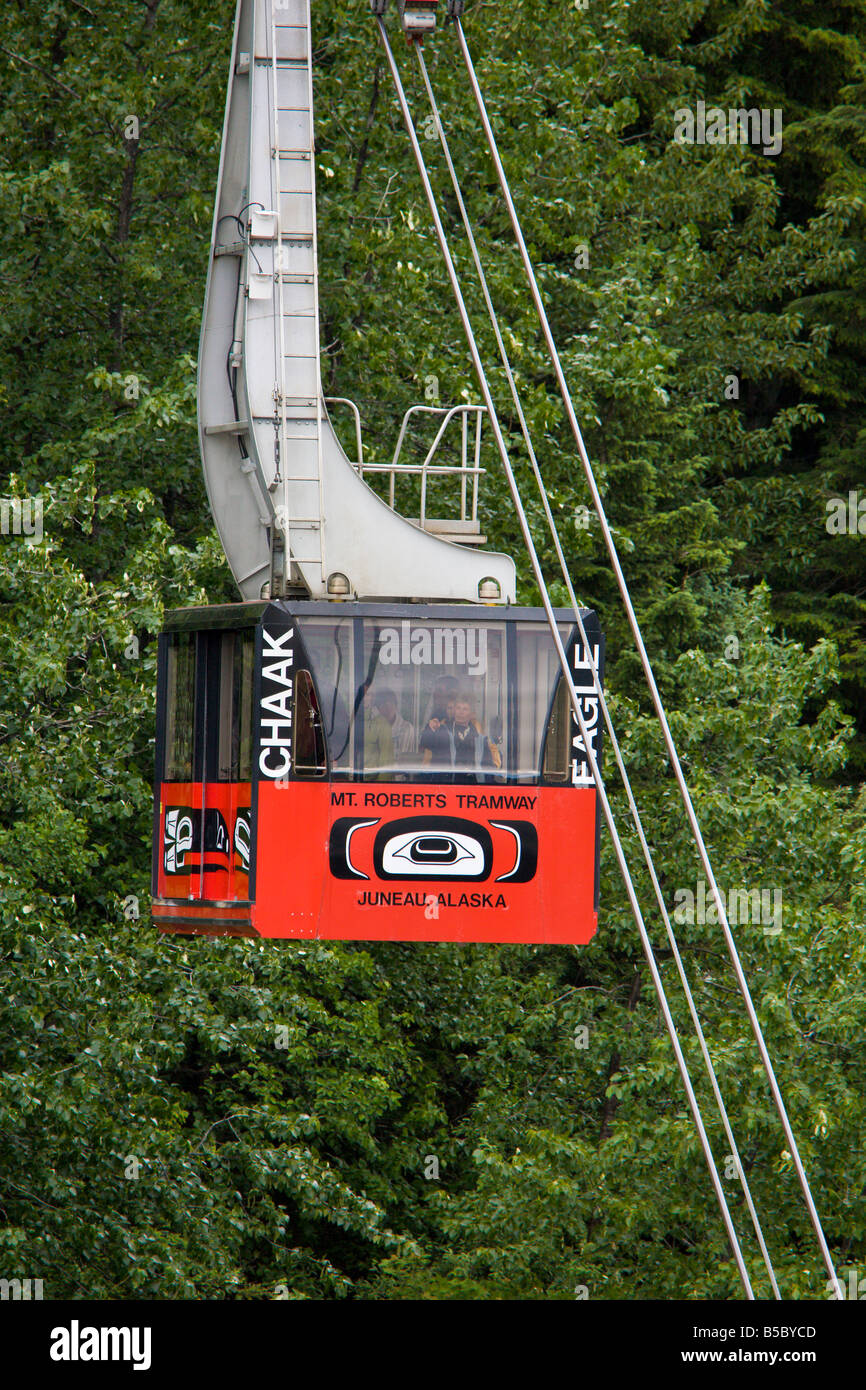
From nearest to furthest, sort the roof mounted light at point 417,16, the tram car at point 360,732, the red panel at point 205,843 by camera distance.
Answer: the tram car at point 360,732
the red panel at point 205,843
the roof mounted light at point 417,16

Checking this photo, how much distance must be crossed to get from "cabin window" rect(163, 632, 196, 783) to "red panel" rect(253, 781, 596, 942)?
1.20 m

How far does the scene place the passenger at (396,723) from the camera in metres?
10.0

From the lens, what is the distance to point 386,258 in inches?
676

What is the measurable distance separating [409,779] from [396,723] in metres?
0.30

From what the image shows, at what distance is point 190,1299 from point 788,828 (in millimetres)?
6150

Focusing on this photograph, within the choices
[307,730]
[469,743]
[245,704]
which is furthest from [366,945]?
[307,730]

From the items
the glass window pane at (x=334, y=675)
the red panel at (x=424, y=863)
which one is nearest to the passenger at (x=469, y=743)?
the red panel at (x=424, y=863)

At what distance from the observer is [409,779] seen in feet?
32.6

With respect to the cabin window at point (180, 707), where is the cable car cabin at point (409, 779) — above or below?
below

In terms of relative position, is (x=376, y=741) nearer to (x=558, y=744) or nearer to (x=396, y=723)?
(x=396, y=723)

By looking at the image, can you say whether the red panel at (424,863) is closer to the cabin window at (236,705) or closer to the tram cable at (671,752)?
the cabin window at (236,705)

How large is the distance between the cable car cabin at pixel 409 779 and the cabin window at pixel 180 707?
23.4 inches

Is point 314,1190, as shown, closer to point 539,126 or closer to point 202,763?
point 202,763
